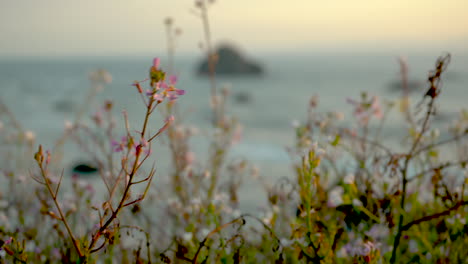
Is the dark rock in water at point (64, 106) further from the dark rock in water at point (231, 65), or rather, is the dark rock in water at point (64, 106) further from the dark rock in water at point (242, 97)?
the dark rock in water at point (231, 65)

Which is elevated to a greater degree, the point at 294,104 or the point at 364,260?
the point at 364,260

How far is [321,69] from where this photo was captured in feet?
51.8

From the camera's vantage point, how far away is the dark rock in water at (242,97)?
9.92m

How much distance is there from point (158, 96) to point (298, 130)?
2.63 ft

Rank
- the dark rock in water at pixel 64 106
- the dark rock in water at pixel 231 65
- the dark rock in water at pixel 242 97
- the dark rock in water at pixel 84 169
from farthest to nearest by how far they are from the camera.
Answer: the dark rock in water at pixel 231 65 < the dark rock in water at pixel 242 97 < the dark rock in water at pixel 64 106 < the dark rock in water at pixel 84 169

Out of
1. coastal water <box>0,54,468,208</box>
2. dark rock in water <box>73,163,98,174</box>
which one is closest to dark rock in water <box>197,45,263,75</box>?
coastal water <box>0,54,468,208</box>

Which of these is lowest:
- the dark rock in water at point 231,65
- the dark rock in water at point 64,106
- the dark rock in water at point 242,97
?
the dark rock in water at point 242,97

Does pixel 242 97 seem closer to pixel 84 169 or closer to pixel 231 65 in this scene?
A: pixel 231 65

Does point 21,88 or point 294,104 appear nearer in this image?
point 294,104

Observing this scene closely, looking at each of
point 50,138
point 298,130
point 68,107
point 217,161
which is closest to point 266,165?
point 217,161

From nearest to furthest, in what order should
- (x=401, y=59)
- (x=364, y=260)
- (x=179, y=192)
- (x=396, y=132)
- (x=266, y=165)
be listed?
Result: (x=364, y=260)
(x=401, y=59)
(x=179, y=192)
(x=266, y=165)
(x=396, y=132)

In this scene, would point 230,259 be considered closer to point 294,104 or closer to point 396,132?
point 396,132

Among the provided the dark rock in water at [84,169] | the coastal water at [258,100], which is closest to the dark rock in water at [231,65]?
the coastal water at [258,100]

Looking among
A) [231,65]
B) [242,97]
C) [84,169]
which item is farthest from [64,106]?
[231,65]
